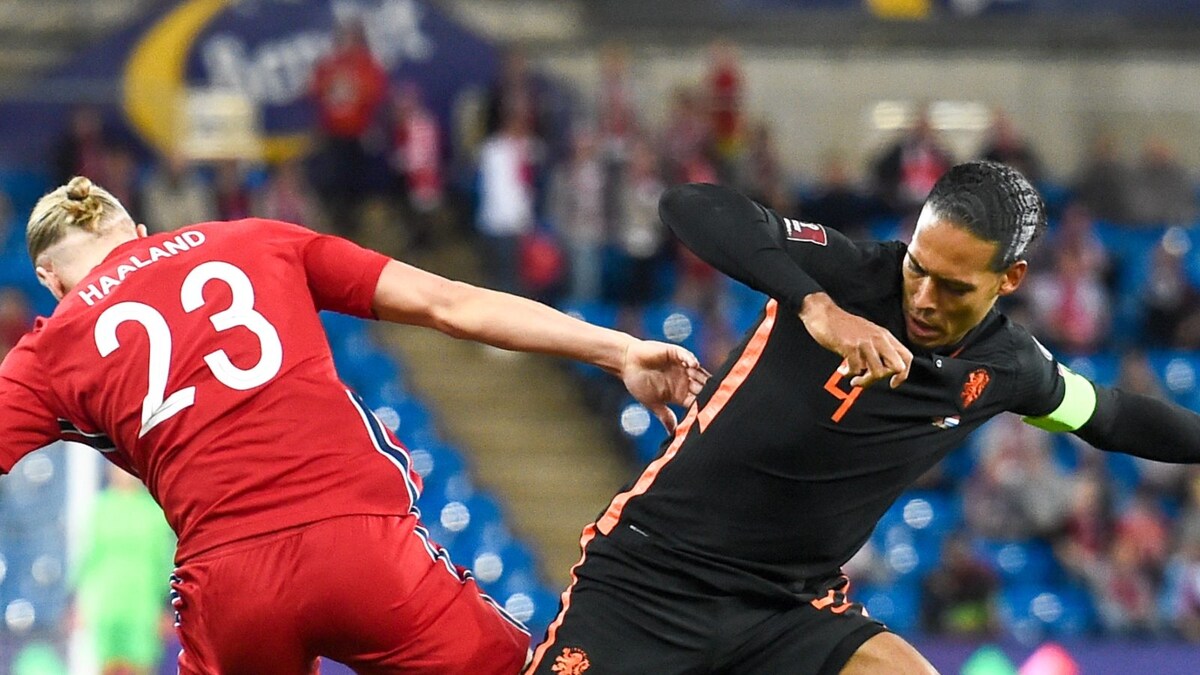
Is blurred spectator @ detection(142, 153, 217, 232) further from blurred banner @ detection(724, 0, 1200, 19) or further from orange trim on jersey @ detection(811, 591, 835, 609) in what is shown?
orange trim on jersey @ detection(811, 591, 835, 609)

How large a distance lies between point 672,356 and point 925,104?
11.2 m

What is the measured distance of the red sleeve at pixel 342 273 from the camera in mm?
4156

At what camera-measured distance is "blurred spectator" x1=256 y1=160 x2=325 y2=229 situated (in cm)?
1213

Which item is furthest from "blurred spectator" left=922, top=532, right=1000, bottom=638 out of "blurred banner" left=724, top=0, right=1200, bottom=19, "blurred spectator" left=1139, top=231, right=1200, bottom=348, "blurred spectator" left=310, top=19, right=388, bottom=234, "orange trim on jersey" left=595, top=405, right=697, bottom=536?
"orange trim on jersey" left=595, top=405, right=697, bottom=536

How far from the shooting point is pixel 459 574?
13.9ft

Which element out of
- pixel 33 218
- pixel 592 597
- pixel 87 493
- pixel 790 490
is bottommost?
pixel 87 493

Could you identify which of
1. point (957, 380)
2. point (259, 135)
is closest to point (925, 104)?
point (259, 135)

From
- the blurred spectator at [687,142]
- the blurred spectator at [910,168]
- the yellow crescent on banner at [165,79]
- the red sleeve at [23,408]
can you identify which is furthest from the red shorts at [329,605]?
the blurred spectator at [910,168]

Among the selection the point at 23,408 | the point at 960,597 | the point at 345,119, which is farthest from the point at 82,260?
Result: the point at 345,119

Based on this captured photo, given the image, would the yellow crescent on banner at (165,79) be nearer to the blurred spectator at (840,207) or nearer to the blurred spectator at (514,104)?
the blurred spectator at (514,104)

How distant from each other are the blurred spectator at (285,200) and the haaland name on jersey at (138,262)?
26.0ft

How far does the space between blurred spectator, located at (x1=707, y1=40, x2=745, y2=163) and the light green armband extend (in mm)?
9078

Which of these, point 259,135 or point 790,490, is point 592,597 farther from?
point 259,135

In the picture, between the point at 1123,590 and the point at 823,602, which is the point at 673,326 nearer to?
the point at 1123,590
